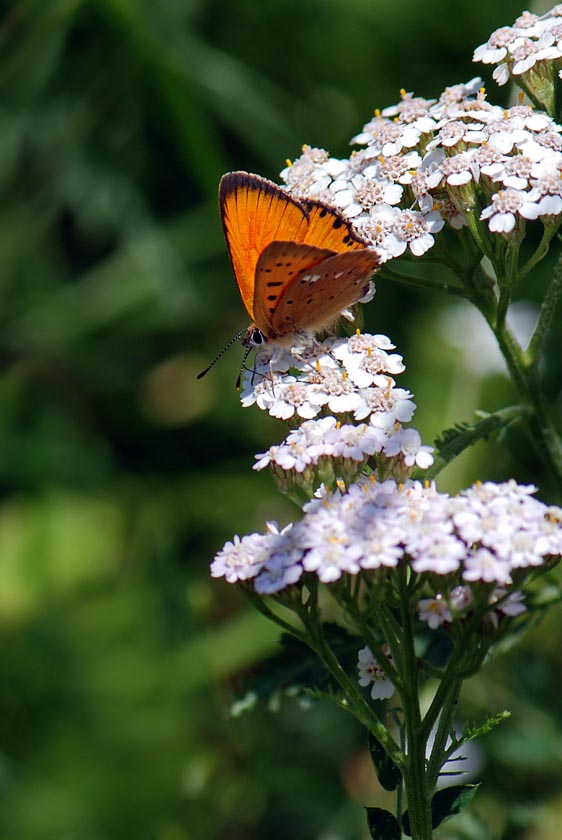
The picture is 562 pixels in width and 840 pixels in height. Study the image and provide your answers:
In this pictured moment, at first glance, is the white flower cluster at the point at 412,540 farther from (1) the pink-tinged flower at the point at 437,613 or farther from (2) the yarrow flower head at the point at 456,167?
(2) the yarrow flower head at the point at 456,167

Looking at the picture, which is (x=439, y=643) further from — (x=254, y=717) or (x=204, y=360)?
(x=204, y=360)

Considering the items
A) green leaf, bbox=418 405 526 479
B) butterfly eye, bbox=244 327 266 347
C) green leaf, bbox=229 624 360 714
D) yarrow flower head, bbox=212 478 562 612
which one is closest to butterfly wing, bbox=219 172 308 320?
butterfly eye, bbox=244 327 266 347

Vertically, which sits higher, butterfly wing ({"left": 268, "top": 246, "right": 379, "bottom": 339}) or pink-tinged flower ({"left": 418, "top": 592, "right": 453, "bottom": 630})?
butterfly wing ({"left": 268, "top": 246, "right": 379, "bottom": 339})

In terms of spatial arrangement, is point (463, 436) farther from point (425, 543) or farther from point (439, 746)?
point (439, 746)

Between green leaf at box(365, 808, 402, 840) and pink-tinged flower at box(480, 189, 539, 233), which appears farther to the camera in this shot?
pink-tinged flower at box(480, 189, 539, 233)

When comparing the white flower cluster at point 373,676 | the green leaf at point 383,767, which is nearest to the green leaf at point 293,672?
the white flower cluster at point 373,676

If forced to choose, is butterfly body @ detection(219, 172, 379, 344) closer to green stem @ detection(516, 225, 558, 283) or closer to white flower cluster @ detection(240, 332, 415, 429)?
white flower cluster @ detection(240, 332, 415, 429)
